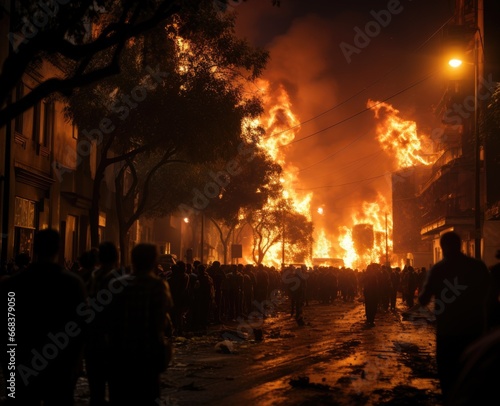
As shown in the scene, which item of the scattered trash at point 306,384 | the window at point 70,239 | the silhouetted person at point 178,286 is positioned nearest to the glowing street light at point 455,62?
the silhouetted person at point 178,286

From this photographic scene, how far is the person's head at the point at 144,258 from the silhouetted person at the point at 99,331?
50cm

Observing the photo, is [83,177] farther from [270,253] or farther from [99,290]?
[270,253]

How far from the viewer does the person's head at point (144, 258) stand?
5.77 metres

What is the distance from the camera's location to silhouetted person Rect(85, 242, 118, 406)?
6.34 m

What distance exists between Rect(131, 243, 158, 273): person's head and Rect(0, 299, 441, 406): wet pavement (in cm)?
350

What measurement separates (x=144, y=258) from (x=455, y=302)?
351 centimetres

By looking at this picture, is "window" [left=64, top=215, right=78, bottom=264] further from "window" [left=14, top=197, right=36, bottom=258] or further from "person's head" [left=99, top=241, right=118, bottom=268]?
"person's head" [left=99, top=241, right=118, bottom=268]

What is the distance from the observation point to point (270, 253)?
88.4 m

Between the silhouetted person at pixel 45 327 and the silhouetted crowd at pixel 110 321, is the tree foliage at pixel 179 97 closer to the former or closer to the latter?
the silhouetted crowd at pixel 110 321

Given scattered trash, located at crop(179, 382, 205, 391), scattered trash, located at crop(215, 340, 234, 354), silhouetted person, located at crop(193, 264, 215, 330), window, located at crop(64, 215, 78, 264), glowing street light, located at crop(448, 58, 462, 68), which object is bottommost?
scattered trash, located at crop(179, 382, 205, 391)

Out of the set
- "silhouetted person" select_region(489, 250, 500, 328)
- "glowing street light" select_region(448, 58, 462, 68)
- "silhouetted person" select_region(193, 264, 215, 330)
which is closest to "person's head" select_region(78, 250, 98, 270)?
"silhouetted person" select_region(489, 250, 500, 328)

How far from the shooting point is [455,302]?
7359 mm

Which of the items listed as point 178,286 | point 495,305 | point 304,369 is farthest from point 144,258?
point 178,286

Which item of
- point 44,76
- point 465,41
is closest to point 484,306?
point 465,41
